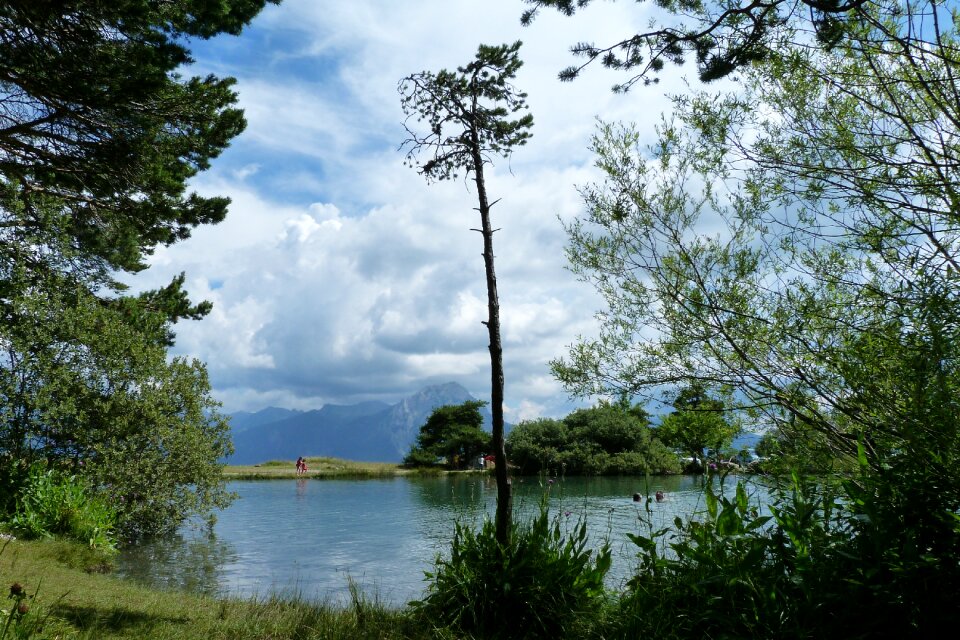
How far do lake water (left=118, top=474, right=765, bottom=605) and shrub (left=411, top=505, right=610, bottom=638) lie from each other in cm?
57

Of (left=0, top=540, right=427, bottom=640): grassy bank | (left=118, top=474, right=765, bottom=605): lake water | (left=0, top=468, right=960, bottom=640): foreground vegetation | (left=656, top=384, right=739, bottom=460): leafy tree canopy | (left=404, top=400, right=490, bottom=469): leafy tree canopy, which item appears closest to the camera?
(left=0, top=468, right=960, bottom=640): foreground vegetation

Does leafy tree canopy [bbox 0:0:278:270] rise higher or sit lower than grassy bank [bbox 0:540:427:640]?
higher

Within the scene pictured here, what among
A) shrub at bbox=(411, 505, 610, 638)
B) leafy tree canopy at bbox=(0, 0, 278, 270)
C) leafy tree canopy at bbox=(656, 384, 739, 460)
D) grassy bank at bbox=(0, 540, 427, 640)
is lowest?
grassy bank at bbox=(0, 540, 427, 640)

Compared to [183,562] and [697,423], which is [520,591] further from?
[183,562]

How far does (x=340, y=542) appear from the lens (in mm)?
14938

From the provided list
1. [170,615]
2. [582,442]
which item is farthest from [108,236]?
[582,442]

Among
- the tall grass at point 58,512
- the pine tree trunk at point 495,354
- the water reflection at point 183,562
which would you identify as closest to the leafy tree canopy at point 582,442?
the water reflection at point 183,562

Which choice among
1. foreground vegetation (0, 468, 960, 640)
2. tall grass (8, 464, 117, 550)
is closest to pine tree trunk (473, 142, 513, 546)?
foreground vegetation (0, 468, 960, 640)

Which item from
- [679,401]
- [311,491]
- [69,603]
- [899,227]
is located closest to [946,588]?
[899,227]

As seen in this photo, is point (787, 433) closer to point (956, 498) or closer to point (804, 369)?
point (804, 369)

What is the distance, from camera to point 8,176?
36.3 feet

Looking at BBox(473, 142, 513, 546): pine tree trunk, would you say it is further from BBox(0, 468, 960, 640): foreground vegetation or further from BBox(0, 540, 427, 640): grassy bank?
BBox(0, 540, 427, 640): grassy bank

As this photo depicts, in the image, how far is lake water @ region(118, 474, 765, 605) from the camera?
9.62 metres

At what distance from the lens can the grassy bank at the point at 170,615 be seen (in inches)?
221
